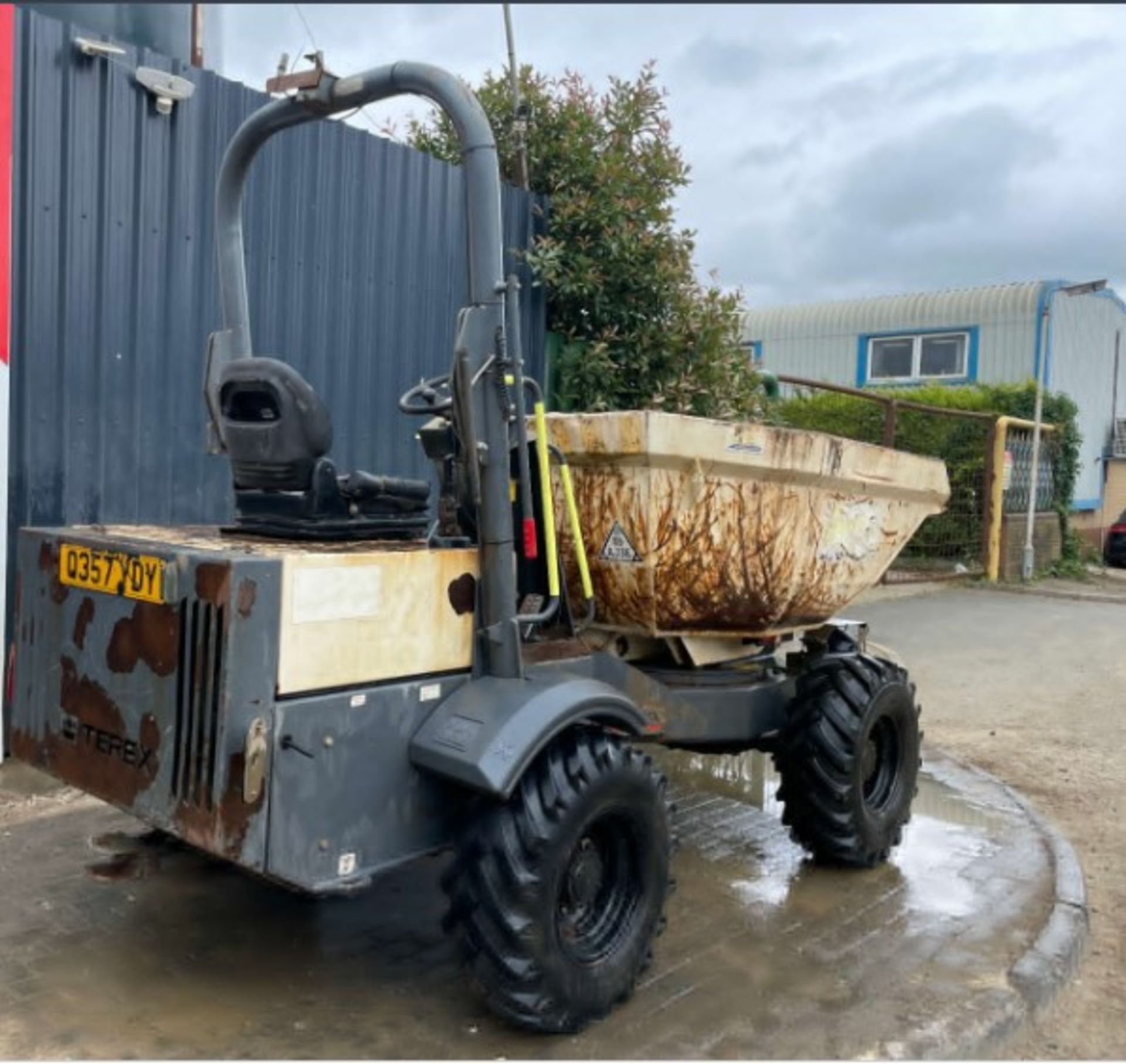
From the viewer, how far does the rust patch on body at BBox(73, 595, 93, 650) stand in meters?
3.42

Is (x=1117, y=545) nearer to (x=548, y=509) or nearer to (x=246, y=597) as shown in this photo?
(x=548, y=509)

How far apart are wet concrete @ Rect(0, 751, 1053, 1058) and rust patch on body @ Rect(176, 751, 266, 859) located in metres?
0.65

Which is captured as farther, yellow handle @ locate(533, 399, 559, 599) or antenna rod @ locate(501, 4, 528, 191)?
antenna rod @ locate(501, 4, 528, 191)

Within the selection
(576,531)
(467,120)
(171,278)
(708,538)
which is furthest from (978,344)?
(467,120)

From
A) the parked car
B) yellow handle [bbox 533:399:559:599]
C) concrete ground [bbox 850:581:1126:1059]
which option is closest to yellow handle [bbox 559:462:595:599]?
yellow handle [bbox 533:399:559:599]

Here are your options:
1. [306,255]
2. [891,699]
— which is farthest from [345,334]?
[891,699]

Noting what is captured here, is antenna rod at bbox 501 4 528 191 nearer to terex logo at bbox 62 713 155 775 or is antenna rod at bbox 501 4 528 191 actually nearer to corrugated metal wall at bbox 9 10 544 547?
corrugated metal wall at bbox 9 10 544 547

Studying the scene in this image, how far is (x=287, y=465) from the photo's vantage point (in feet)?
11.4

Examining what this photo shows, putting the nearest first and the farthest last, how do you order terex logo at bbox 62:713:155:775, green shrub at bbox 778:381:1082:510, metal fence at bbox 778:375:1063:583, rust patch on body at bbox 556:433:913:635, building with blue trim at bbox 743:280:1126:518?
terex logo at bbox 62:713:155:775 → rust patch on body at bbox 556:433:913:635 → metal fence at bbox 778:375:1063:583 → green shrub at bbox 778:381:1082:510 → building with blue trim at bbox 743:280:1126:518

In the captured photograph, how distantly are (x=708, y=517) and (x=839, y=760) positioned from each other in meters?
1.15

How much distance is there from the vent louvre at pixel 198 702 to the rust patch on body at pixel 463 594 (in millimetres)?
684

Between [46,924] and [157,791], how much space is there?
3.95 feet

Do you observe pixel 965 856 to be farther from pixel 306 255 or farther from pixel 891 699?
pixel 306 255

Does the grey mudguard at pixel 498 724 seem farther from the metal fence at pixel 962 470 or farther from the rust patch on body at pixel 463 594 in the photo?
the metal fence at pixel 962 470
